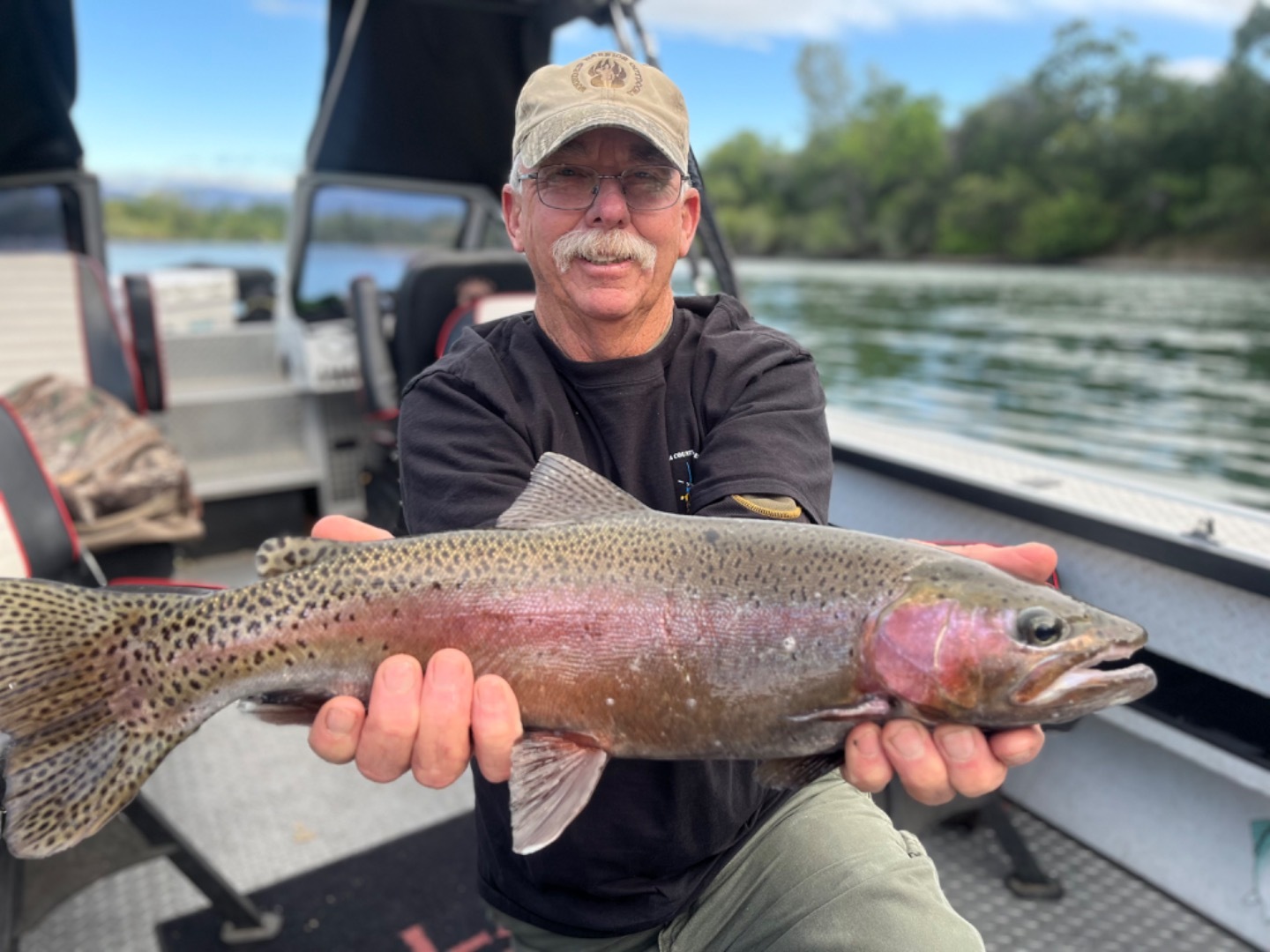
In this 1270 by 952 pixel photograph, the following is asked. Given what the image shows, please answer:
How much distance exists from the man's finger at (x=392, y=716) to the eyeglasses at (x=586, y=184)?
1.27 m

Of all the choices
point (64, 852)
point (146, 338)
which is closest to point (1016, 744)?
point (64, 852)

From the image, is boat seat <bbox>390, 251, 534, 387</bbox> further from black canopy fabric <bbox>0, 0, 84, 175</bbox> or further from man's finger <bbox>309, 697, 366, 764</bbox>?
man's finger <bbox>309, 697, 366, 764</bbox>

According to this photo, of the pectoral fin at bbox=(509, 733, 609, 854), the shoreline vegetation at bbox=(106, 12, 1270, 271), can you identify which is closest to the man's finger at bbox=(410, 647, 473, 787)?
the pectoral fin at bbox=(509, 733, 609, 854)

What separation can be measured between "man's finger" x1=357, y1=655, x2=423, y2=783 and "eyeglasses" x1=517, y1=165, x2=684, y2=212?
127cm

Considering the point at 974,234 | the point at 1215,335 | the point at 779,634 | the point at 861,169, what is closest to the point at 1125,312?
the point at 1215,335

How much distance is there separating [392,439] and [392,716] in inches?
174

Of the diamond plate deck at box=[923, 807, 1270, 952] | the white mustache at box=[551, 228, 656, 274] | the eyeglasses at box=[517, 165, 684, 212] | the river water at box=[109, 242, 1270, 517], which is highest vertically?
the eyeglasses at box=[517, 165, 684, 212]

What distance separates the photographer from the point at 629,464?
2371 millimetres

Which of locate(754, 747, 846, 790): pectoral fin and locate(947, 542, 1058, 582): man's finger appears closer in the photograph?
locate(754, 747, 846, 790): pectoral fin

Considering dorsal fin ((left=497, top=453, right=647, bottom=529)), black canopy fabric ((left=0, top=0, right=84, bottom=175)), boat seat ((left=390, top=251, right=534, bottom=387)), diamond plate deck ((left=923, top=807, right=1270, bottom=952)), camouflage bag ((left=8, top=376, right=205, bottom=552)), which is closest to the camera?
dorsal fin ((left=497, top=453, right=647, bottom=529))

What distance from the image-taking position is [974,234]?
260 ft

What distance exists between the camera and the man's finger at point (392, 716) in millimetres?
1789

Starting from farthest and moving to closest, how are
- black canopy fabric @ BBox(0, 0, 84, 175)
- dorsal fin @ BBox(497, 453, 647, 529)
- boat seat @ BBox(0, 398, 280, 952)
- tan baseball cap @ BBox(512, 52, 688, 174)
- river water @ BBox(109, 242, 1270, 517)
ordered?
river water @ BBox(109, 242, 1270, 517), black canopy fabric @ BBox(0, 0, 84, 175), boat seat @ BBox(0, 398, 280, 952), tan baseball cap @ BBox(512, 52, 688, 174), dorsal fin @ BBox(497, 453, 647, 529)

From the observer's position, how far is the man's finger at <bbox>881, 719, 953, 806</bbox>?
1728 millimetres
